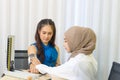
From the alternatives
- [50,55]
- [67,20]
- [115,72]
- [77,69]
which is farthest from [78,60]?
[67,20]

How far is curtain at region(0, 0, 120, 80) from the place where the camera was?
229cm

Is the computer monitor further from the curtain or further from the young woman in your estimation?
the curtain

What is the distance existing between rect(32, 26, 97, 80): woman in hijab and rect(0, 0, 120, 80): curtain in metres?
0.41

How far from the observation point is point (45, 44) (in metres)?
2.41

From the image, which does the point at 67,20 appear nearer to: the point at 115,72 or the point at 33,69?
the point at 33,69

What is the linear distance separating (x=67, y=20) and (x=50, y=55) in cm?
47

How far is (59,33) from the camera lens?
267cm

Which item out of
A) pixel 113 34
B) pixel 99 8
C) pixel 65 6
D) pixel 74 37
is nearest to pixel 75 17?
pixel 65 6

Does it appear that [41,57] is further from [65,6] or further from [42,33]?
[65,6]

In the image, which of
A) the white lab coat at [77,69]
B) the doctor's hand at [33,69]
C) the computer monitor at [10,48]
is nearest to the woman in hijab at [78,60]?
the white lab coat at [77,69]

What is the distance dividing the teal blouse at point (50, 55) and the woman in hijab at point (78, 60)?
0.38m

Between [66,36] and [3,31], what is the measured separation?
104cm

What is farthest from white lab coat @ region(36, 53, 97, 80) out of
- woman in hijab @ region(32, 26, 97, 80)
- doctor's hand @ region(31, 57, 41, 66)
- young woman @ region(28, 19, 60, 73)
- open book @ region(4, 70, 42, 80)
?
young woman @ region(28, 19, 60, 73)

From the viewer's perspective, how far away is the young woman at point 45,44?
7.66 ft
